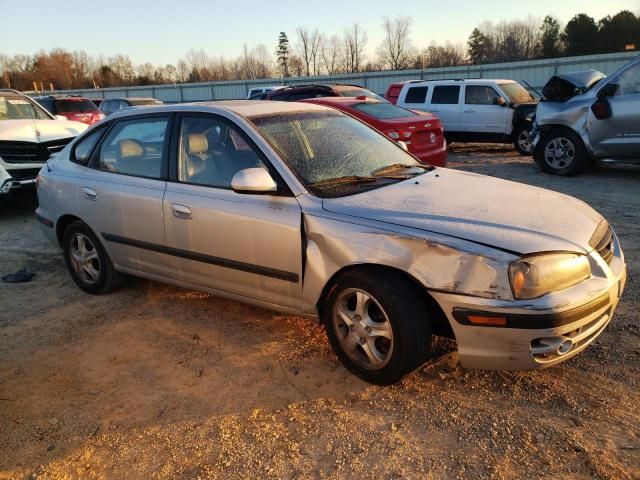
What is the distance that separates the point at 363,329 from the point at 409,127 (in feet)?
19.8

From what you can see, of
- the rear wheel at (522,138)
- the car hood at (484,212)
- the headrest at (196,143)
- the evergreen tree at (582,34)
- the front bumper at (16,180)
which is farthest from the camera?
the evergreen tree at (582,34)

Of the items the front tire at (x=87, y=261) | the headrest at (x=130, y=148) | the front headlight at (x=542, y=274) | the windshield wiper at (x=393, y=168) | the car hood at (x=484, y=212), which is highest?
the headrest at (x=130, y=148)

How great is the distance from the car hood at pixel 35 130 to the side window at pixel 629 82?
27.0 ft

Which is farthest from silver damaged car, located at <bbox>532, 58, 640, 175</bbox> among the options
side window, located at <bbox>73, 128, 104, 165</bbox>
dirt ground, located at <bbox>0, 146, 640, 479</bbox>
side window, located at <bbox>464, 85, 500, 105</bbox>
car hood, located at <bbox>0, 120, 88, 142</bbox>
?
car hood, located at <bbox>0, 120, 88, 142</bbox>

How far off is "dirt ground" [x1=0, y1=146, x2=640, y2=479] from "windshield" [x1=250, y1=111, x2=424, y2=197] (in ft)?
3.47

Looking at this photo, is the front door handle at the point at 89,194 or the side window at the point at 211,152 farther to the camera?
the front door handle at the point at 89,194

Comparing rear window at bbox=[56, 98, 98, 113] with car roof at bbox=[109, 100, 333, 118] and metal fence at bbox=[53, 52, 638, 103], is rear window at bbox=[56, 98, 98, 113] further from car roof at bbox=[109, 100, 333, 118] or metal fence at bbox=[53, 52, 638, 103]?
metal fence at bbox=[53, 52, 638, 103]

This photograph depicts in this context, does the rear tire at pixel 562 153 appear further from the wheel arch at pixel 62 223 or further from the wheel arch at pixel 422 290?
the wheel arch at pixel 62 223

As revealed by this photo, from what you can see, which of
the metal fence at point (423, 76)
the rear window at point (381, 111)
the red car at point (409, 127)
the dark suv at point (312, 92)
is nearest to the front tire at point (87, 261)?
the red car at point (409, 127)

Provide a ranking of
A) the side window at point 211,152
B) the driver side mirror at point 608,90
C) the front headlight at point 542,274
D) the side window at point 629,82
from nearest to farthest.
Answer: the front headlight at point 542,274
the side window at point 211,152
the side window at point 629,82
the driver side mirror at point 608,90

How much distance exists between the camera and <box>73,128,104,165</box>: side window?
4.33 m

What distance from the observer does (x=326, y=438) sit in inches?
98.9

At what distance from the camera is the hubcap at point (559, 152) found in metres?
8.75

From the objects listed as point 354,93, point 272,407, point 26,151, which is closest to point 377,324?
point 272,407
